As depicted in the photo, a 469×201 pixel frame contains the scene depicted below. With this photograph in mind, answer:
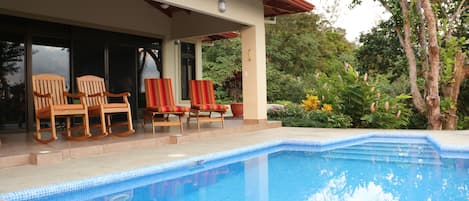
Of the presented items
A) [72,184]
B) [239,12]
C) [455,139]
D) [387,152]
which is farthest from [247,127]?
[72,184]

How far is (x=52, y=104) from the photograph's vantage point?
6219 mm

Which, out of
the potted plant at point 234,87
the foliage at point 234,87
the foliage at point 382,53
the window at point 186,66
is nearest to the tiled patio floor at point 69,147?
the window at point 186,66

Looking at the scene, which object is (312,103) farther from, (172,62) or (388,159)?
(388,159)

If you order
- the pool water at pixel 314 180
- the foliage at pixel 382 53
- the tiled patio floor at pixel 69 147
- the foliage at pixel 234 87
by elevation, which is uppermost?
the foliage at pixel 382 53

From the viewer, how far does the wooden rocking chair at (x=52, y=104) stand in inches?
232

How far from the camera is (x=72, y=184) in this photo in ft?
12.7

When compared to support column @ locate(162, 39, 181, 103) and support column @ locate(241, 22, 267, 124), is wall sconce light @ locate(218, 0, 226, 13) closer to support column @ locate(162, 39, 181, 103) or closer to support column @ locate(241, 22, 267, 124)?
support column @ locate(241, 22, 267, 124)

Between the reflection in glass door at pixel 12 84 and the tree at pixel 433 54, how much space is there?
9039 millimetres

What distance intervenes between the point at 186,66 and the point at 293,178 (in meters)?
7.85

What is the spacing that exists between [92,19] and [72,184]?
5929mm

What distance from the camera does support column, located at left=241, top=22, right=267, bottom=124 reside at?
9219mm

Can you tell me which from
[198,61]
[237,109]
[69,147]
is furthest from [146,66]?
[69,147]

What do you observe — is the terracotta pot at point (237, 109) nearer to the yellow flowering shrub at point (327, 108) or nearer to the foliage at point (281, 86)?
the yellow flowering shrub at point (327, 108)

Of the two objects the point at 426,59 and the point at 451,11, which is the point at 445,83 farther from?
the point at 451,11
